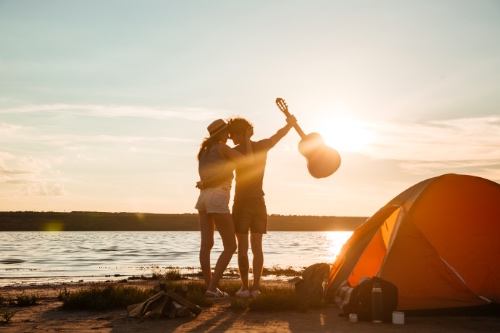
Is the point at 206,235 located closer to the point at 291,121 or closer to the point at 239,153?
the point at 239,153

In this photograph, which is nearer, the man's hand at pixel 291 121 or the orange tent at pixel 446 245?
the orange tent at pixel 446 245

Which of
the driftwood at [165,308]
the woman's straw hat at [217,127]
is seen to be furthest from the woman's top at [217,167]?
the driftwood at [165,308]

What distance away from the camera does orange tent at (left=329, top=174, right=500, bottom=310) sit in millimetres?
8133

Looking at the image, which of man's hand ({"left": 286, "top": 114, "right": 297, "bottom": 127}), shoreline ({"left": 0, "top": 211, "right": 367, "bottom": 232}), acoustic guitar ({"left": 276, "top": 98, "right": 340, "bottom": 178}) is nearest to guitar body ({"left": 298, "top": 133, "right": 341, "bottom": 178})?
acoustic guitar ({"left": 276, "top": 98, "right": 340, "bottom": 178})

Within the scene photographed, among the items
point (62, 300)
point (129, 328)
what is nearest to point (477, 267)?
point (129, 328)

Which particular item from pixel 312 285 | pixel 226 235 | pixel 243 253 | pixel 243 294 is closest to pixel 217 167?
pixel 226 235

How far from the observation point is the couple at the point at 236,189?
8.90 m

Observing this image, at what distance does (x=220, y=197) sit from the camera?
892 centimetres

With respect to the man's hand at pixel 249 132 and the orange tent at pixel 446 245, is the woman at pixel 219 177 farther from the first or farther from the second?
the orange tent at pixel 446 245

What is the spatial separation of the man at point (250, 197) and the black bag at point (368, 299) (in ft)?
6.37

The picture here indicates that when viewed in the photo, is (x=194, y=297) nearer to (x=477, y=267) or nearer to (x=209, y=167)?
(x=209, y=167)

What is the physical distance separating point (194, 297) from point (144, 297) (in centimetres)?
89

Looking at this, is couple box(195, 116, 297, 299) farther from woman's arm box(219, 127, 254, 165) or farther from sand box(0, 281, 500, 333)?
sand box(0, 281, 500, 333)

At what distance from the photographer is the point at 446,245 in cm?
838
